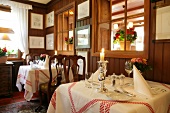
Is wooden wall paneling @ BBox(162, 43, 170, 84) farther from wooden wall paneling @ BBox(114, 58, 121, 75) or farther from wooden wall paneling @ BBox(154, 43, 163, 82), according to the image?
wooden wall paneling @ BBox(114, 58, 121, 75)

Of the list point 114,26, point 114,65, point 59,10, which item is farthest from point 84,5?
point 114,65

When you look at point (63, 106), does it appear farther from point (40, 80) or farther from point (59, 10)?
point (59, 10)

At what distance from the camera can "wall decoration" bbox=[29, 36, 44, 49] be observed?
4043 mm

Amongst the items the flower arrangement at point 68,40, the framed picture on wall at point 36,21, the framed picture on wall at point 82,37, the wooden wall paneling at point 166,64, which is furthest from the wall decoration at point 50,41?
the wooden wall paneling at point 166,64

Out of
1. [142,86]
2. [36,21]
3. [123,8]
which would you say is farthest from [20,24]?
[142,86]

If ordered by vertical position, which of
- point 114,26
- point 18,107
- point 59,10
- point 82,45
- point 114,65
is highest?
point 59,10

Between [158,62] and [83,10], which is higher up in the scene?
[83,10]

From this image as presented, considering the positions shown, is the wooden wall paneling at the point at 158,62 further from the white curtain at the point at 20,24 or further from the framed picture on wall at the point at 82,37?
the white curtain at the point at 20,24

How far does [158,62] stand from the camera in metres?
1.58

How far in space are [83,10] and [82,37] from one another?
0.55 m

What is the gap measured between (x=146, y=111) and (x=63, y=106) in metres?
0.76

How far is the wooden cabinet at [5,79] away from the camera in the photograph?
2.96 m

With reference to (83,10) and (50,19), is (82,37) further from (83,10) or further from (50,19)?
(50,19)

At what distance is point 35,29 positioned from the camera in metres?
4.13
